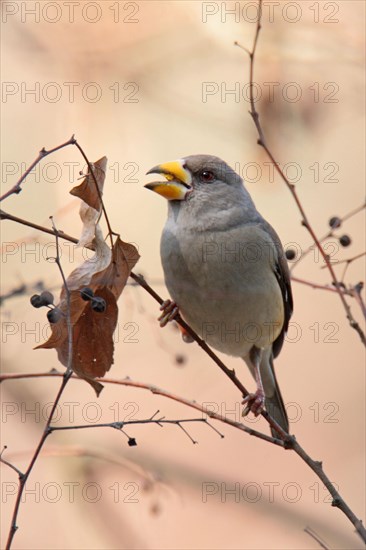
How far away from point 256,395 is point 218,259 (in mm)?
989

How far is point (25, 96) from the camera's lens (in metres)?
8.05

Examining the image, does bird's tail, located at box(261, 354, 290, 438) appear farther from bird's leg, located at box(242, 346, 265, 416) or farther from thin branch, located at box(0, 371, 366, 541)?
thin branch, located at box(0, 371, 366, 541)

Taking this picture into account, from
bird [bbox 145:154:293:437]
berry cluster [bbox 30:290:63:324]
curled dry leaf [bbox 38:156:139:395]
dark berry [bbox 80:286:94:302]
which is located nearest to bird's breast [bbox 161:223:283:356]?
bird [bbox 145:154:293:437]

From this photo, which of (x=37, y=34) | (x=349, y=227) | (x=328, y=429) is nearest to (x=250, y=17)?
(x=37, y=34)

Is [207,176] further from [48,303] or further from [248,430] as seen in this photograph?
[248,430]

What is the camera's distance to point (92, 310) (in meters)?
3.71

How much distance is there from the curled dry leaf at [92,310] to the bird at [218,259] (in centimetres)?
137

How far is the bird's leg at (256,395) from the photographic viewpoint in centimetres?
520

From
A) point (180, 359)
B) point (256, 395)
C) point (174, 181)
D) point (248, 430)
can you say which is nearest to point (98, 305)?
point (248, 430)

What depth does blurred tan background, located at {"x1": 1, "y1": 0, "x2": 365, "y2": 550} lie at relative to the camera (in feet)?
20.4

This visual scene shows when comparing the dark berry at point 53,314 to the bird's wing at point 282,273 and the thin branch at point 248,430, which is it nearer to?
the thin branch at point 248,430

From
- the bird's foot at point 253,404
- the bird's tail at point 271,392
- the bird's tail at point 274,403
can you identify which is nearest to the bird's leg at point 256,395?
the bird's foot at point 253,404

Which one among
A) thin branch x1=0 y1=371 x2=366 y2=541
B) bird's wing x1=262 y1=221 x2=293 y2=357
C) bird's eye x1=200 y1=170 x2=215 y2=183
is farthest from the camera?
bird's wing x1=262 y1=221 x2=293 y2=357

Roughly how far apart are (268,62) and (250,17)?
1.59ft
